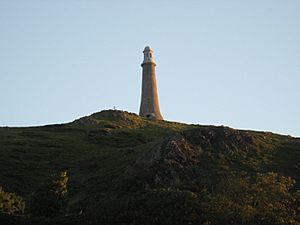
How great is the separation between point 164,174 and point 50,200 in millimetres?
9376

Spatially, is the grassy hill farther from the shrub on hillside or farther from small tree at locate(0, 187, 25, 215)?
small tree at locate(0, 187, 25, 215)

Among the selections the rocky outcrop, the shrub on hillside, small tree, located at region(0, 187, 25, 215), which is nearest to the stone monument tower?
the rocky outcrop

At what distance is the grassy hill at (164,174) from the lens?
25.5m

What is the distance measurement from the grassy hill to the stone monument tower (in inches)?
864

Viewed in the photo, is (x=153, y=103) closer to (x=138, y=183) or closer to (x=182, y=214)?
Answer: (x=138, y=183)

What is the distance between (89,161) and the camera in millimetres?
47688

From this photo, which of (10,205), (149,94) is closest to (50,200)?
(10,205)

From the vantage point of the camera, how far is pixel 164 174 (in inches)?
1378

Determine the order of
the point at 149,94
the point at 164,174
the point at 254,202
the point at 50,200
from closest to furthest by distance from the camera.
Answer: the point at 254,202 → the point at 50,200 → the point at 164,174 → the point at 149,94

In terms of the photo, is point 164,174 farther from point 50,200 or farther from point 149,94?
point 149,94

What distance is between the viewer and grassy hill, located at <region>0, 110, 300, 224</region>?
83.6 ft

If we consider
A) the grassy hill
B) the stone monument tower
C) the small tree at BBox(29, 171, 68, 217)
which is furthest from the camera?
the stone monument tower

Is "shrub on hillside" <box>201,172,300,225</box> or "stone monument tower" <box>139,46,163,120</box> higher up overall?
"stone monument tower" <box>139,46,163,120</box>

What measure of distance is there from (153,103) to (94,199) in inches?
2021
